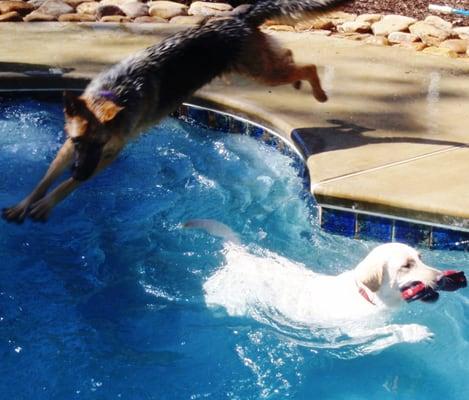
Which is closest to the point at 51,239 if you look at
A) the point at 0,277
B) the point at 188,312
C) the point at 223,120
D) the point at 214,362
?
the point at 0,277

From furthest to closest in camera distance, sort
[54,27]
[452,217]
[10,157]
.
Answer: [54,27]
[10,157]
[452,217]

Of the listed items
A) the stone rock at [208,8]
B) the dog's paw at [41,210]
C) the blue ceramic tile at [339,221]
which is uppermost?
the dog's paw at [41,210]

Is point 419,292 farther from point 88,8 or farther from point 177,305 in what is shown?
point 88,8

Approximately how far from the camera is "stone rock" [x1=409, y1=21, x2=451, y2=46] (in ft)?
28.0

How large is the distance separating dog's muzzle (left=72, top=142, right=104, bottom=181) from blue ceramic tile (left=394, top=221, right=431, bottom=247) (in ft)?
6.30

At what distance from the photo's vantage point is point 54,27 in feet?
29.6

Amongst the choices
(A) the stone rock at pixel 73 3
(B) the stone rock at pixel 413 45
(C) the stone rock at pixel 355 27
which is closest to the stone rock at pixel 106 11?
(A) the stone rock at pixel 73 3

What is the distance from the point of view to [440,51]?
26.8ft

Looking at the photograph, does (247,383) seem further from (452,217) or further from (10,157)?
(10,157)

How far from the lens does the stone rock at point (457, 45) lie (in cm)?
819

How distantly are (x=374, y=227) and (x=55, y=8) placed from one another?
5.75 m

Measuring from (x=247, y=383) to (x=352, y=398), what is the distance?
55 cm

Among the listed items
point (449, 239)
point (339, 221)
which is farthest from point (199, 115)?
point (449, 239)

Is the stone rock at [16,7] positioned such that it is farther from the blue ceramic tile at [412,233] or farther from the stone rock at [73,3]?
the blue ceramic tile at [412,233]
